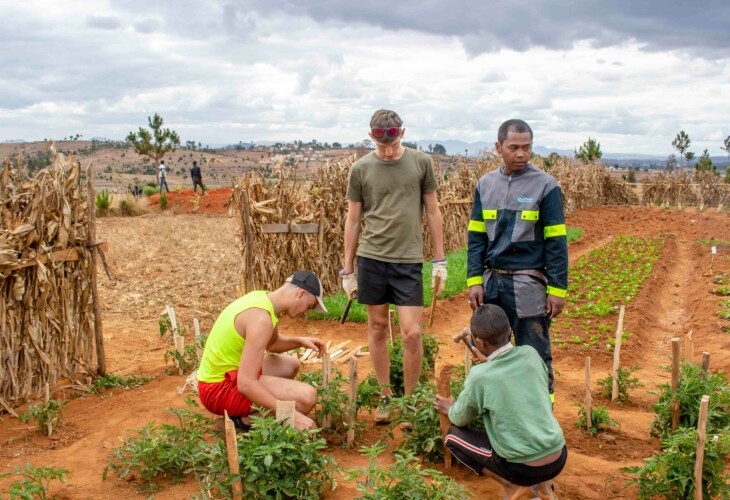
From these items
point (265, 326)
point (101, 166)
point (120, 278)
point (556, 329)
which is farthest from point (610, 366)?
point (101, 166)

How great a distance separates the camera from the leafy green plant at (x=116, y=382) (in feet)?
19.2

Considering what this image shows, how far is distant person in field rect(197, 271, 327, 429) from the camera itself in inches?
150

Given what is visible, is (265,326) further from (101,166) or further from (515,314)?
(101,166)

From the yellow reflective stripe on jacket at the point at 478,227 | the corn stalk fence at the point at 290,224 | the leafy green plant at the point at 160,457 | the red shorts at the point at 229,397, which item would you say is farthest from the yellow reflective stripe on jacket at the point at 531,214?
the corn stalk fence at the point at 290,224

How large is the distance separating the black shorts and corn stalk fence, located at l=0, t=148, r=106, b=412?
9.13 feet

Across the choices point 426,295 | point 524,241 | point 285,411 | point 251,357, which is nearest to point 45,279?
point 251,357

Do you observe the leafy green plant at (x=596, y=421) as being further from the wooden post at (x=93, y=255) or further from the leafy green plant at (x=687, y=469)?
the wooden post at (x=93, y=255)

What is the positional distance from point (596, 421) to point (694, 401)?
76 centimetres

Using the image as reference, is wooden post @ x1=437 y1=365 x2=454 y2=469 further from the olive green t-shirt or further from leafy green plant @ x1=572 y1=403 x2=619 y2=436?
leafy green plant @ x1=572 y1=403 x2=619 y2=436

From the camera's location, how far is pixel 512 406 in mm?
3186

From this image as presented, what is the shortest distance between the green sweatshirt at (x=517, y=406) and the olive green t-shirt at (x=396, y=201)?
56.5 inches

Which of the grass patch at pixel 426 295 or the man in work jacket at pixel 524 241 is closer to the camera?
the man in work jacket at pixel 524 241

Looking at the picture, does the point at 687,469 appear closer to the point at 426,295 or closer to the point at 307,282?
the point at 307,282

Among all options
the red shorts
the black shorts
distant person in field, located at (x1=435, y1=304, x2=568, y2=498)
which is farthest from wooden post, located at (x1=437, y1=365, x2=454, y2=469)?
the red shorts
